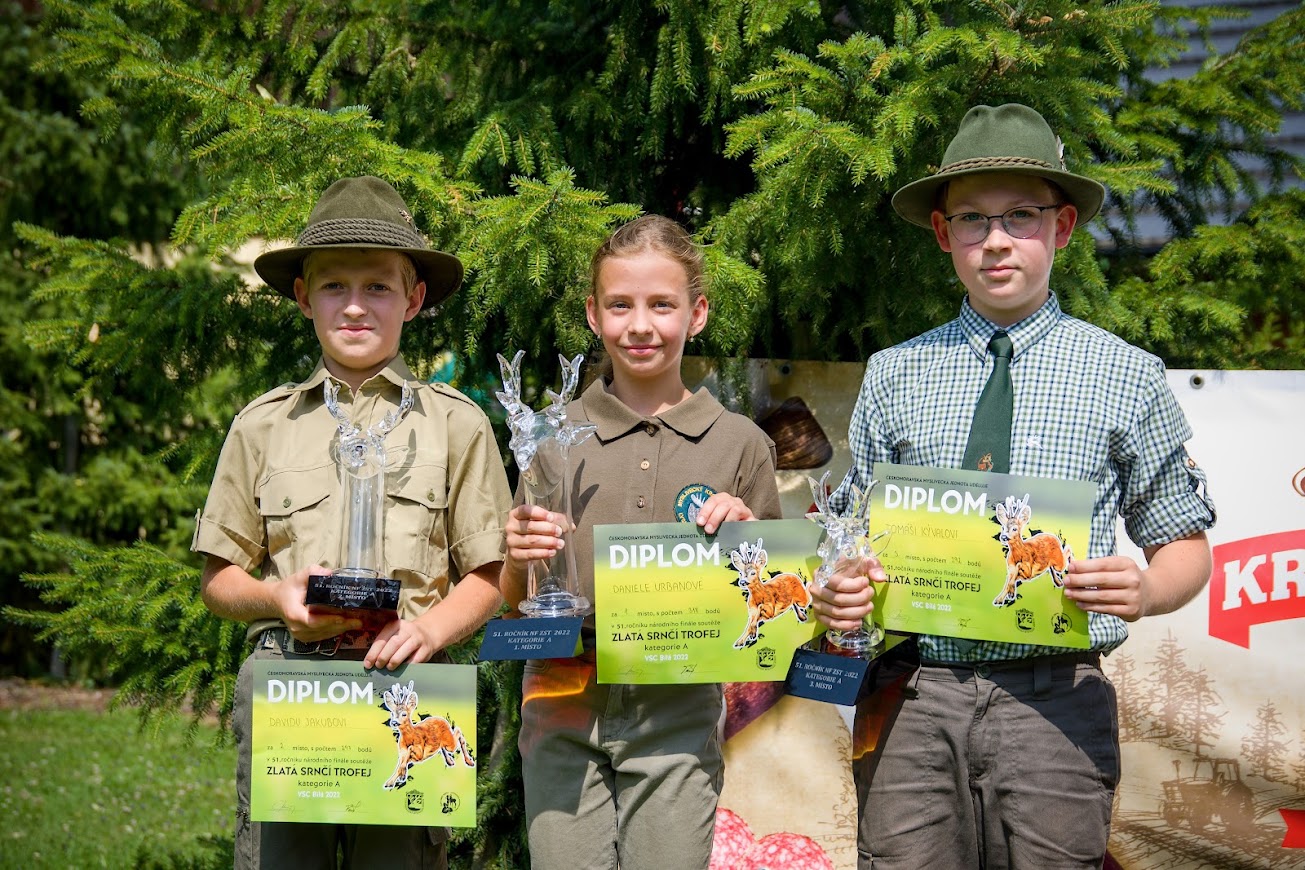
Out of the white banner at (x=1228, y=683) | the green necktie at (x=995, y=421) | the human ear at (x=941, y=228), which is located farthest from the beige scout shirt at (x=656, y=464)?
the white banner at (x=1228, y=683)

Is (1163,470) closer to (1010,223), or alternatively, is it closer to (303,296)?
(1010,223)

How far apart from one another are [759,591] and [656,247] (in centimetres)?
88

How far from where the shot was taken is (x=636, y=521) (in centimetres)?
297

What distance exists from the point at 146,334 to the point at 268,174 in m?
0.96

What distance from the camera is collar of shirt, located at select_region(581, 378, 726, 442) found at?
9.96 ft

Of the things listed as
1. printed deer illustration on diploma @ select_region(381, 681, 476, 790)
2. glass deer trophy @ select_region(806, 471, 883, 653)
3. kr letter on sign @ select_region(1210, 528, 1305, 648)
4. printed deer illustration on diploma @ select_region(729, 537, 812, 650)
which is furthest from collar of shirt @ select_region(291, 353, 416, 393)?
kr letter on sign @ select_region(1210, 528, 1305, 648)

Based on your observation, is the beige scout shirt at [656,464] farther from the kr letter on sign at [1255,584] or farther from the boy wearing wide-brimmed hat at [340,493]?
the kr letter on sign at [1255,584]

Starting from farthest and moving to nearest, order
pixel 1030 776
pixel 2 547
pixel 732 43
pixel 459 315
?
pixel 2 547 → pixel 459 315 → pixel 732 43 → pixel 1030 776

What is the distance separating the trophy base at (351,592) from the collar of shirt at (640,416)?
0.71m

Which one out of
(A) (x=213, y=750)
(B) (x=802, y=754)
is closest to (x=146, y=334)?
(A) (x=213, y=750)

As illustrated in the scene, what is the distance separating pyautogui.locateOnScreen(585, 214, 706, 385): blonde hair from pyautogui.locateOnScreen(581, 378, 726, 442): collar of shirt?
0.82 ft

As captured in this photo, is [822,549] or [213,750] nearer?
[822,549]

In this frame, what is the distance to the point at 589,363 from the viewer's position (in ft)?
14.0

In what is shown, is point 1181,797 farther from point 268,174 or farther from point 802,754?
point 268,174
